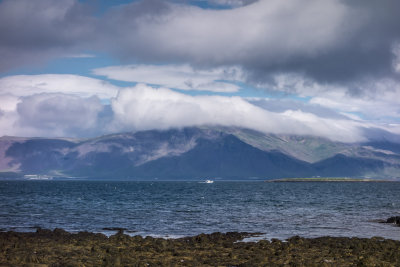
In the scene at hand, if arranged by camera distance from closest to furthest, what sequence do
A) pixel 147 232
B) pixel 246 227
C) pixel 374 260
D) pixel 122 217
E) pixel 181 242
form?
pixel 374 260
pixel 181 242
pixel 147 232
pixel 246 227
pixel 122 217

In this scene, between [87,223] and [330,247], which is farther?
[87,223]

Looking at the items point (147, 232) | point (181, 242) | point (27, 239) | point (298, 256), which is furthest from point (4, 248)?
point (298, 256)

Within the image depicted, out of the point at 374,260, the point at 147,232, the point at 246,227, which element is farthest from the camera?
the point at 246,227

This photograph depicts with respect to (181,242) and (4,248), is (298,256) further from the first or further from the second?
(4,248)

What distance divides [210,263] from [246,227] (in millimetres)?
25789

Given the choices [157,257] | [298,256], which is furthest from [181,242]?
[298,256]

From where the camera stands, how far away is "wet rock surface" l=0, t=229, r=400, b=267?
3181 centimetres

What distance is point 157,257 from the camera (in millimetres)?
Answer: 34375

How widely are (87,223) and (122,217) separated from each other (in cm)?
963

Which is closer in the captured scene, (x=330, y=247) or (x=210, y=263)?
(x=210, y=263)

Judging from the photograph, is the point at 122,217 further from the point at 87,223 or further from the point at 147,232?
the point at 147,232

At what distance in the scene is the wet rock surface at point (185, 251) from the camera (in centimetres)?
3181

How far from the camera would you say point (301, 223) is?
62250 millimetres

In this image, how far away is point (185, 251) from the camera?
3709 centimetres
